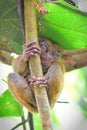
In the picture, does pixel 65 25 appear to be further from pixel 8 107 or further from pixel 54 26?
pixel 8 107

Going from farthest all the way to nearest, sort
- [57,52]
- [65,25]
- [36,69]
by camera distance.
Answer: [57,52] → [65,25] → [36,69]

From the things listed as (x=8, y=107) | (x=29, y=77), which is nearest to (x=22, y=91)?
(x=29, y=77)

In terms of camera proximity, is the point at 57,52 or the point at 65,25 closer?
the point at 65,25

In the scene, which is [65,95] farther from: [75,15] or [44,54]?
[75,15]

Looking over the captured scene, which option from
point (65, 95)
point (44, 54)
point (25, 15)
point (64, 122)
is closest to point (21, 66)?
point (44, 54)

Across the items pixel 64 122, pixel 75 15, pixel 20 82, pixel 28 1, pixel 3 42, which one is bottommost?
pixel 64 122

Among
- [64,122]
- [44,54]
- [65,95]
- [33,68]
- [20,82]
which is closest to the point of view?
[33,68]

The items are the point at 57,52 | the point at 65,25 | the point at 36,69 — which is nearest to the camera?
the point at 36,69
